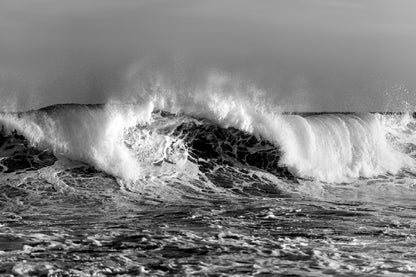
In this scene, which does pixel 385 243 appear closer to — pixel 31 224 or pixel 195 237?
pixel 195 237

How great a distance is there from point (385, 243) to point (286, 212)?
2.80 meters

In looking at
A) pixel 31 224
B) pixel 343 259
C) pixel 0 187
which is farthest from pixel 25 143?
pixel 343 259

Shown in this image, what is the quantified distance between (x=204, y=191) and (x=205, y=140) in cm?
324

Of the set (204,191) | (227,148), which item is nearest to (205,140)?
(227,148)

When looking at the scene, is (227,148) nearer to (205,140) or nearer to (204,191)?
(205,140)

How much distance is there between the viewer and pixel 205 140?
1734cm

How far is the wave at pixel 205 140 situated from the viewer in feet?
50.7

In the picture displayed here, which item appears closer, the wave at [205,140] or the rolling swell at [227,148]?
the wave at [205,140]

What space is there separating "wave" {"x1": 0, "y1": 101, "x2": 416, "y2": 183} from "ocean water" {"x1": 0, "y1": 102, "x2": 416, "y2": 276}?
4 cm

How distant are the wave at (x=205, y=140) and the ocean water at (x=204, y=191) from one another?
38 mm

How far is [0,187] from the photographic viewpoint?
13281 millimetres

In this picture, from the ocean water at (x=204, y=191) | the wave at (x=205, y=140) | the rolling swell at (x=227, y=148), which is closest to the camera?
the ocean water at (x=204, y=191)

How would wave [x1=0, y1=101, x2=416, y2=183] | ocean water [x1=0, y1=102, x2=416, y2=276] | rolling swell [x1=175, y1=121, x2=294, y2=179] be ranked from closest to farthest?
ocean water [x1=0, y1=102, x2=416, y2=276] → wave [x1=0, y1=101, x2=416, y2=183] → rolling swell [x1=175, y1=121, x2=294, y2=179]

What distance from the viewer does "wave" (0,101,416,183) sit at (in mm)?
Answer: 15445
